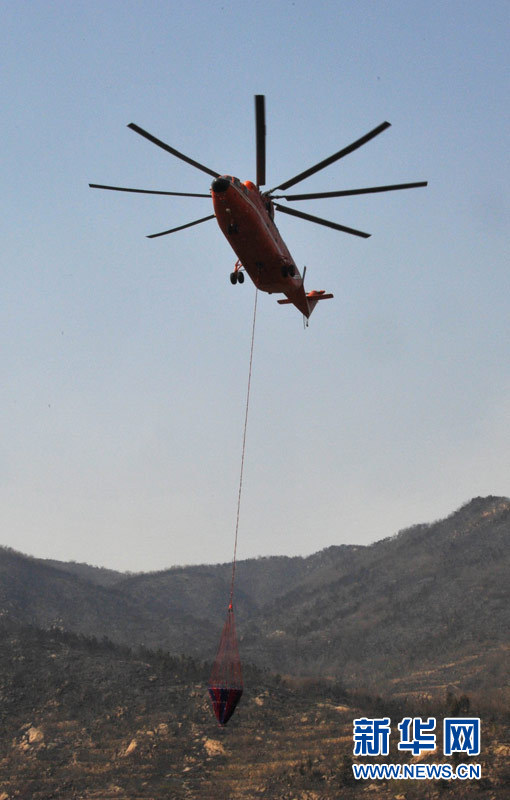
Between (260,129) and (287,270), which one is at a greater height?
(260,129)

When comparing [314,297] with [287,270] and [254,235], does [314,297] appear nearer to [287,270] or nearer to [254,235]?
[287,270]

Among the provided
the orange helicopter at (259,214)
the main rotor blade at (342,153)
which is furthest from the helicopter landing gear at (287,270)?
the main rotor blade at (342,153)

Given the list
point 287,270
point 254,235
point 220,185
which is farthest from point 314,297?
point 220,185

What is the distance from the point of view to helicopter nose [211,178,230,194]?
12539 millimetres

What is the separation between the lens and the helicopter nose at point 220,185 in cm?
1254

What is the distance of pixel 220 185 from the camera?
12.6 metres

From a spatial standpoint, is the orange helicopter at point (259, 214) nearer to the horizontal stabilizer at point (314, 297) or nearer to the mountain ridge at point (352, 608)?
the horizontal stabilizer at point (314, 297)

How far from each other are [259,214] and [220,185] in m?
1.28

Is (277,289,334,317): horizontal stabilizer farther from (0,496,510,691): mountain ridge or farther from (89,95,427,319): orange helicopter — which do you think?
(0,496,510,691): mountain ridge

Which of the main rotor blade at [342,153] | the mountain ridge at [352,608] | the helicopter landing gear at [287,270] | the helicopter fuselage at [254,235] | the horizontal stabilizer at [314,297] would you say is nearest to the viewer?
the main rotor blade at [342,153]

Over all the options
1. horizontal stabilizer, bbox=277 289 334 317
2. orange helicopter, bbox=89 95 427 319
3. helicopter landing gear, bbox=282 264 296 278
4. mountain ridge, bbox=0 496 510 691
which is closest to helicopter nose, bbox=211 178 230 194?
orange helicopter, bbox=89 95 427 319

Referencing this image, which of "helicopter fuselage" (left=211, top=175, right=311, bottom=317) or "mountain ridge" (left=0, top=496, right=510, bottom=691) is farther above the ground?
"helicopter fuselage" (left=211, top=175, right=311, bottom=317)

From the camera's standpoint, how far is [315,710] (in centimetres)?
2497

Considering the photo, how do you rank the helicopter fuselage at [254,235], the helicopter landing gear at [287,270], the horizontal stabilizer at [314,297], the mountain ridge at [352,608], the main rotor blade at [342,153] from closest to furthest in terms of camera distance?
1. the main rotor blade at [342,153]
2. the helicopter fuselage at [254,235]
3. the helicopter landing gear at [287,270]
4. the horizontal stabilizer at [314,297]
5. the mountain ridge at [352,608]
